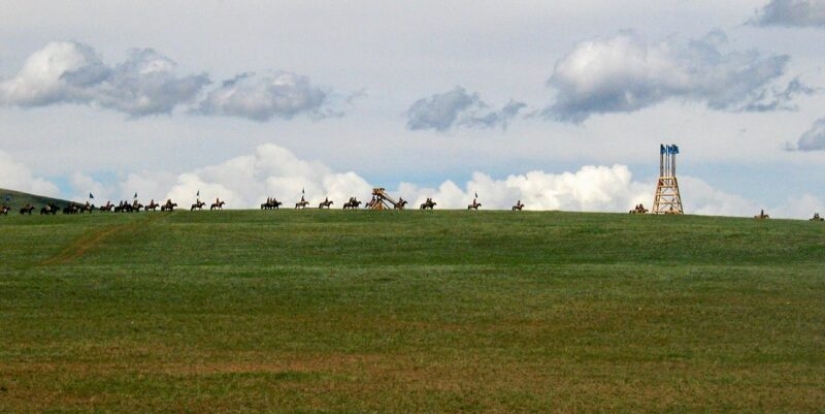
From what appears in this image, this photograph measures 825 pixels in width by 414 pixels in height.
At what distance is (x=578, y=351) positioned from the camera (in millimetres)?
29812

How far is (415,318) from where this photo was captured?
118 ft

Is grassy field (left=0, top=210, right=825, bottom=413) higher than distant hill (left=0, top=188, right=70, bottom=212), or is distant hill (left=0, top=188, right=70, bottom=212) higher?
distant hill (left=0, top=188, right=70, bottom=212)

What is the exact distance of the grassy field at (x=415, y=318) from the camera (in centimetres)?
2331

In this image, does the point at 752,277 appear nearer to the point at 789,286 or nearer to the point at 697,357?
the point at 789,286

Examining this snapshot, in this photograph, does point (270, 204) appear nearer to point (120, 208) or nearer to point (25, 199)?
point (120, 208)

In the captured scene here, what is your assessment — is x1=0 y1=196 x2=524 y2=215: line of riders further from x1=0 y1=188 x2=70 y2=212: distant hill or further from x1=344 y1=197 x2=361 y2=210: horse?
x1=0 y1=188 x2=70 y2=212: distant hill

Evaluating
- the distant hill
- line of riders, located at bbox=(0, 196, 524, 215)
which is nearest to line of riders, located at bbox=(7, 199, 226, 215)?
line of riders, located at bbox=(0, 196, 524, 215)

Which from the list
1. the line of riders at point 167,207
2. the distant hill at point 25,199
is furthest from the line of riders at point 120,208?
the distant hill at point 25,199

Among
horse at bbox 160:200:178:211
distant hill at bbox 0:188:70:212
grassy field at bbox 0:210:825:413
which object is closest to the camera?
grassy field at bbox 0:210:825:413

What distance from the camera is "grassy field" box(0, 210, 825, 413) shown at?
23.3 meters

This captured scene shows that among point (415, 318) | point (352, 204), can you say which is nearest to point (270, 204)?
point (352, 204)

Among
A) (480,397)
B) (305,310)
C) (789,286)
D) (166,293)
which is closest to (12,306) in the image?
(166,293)

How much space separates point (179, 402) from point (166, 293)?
1976cm

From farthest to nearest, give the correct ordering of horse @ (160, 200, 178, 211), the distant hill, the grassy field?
the distant hill < horse @ (160, 200, 178, 211) < the grassy field
